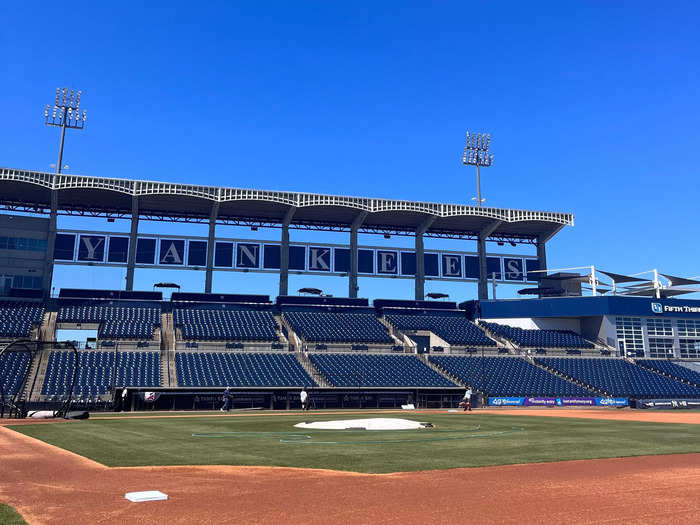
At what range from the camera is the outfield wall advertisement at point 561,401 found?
4862 centimetres

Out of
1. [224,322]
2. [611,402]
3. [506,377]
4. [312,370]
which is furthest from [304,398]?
[611,402]

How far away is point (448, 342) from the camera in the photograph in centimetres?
6178

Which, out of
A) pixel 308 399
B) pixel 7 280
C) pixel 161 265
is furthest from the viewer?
pixel 161 265

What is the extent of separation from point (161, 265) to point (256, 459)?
52.2 meters

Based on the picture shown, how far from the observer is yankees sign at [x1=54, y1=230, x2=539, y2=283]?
6166cm

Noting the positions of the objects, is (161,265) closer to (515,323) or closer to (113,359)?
(113,359)

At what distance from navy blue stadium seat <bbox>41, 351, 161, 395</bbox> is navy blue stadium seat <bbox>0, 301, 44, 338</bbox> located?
4841 millimetres

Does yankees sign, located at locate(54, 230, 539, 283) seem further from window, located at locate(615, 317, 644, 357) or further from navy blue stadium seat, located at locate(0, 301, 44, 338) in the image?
window, located at locate(615, 317, 644, 357)

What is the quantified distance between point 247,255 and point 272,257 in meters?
2.83

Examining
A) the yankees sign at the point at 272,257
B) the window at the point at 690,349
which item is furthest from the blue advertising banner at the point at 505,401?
the window at the point at 690,349

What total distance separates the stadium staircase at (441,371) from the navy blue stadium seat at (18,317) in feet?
121

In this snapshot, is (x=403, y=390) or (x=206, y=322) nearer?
(x=403, y=390)

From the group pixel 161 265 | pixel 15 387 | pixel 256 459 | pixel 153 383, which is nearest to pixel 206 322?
pixel 161 265

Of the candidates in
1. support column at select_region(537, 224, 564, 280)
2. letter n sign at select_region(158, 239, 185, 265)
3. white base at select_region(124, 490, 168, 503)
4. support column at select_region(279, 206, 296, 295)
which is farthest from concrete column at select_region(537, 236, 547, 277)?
white base at select_region(124, 490, 168, 503)
